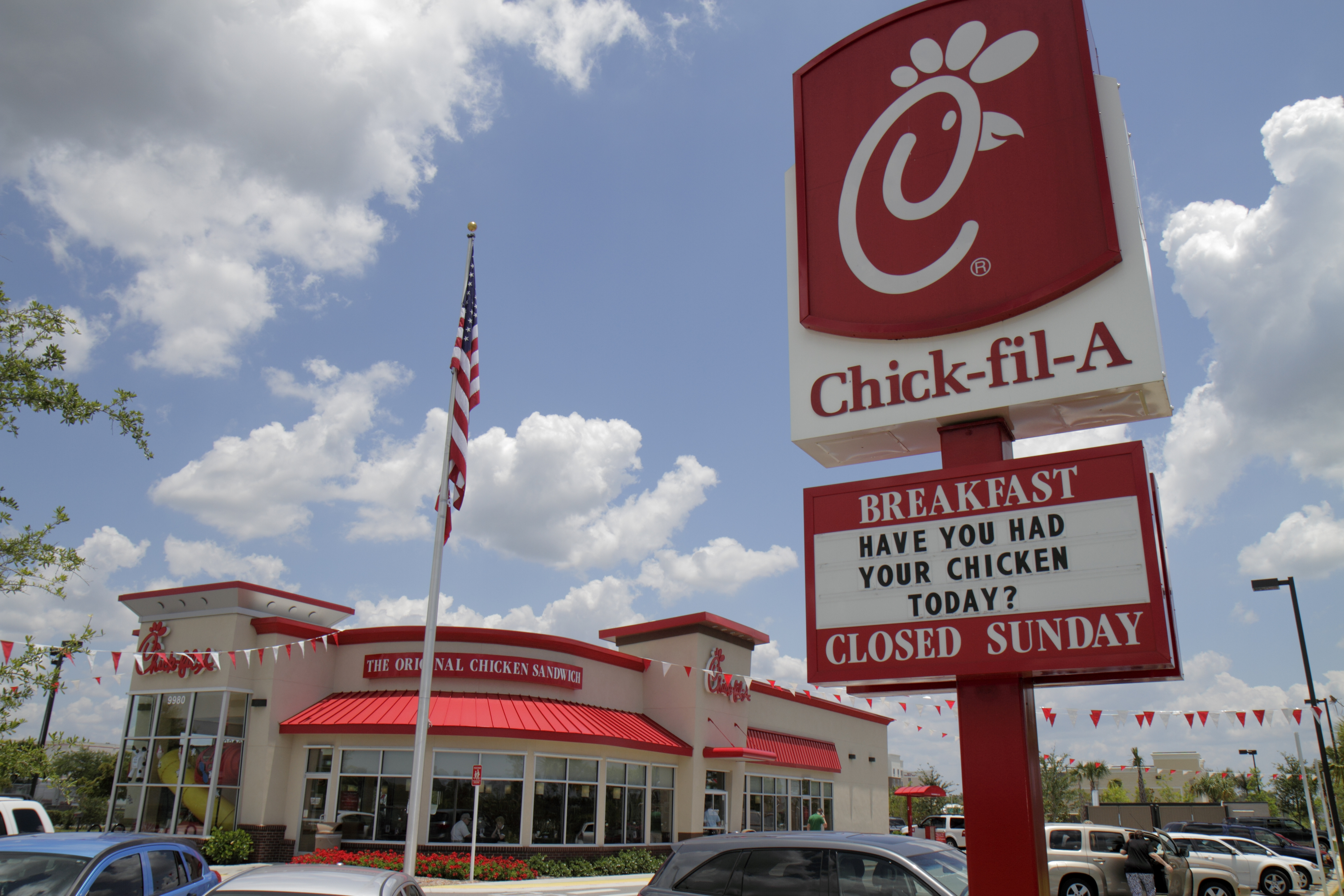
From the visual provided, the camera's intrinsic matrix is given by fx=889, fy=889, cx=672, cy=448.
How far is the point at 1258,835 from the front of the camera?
28.0 metres

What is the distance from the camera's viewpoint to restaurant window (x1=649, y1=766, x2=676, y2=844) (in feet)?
85.5

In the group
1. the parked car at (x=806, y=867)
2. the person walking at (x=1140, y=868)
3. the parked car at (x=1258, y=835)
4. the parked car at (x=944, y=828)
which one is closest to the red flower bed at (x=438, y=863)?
the person walking at (x=1140, y=868)

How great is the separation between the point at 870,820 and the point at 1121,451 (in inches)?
1379

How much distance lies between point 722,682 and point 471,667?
8.21m

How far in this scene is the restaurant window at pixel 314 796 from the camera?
22.3 m

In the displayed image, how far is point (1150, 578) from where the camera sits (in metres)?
6.70

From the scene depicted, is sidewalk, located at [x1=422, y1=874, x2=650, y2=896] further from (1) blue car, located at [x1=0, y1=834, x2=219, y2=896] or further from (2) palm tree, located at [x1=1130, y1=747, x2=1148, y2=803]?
(2) palm tree, located at [x1=1130, y1=747, x2=1148, y2=803]

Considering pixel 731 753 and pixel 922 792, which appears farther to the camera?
pixel 922 792

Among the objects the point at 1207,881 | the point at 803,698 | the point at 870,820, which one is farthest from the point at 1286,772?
the point at 1207,881

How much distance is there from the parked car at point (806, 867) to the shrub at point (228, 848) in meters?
17.5

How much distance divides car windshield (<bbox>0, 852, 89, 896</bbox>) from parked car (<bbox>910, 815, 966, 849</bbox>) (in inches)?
1206

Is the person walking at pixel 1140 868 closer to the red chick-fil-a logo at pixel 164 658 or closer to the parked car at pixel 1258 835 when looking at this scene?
the parked car at pixel 1258 835

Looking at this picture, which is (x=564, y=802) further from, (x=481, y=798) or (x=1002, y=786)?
(x=1002, y=786)

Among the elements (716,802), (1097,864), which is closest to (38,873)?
(1097,864)
